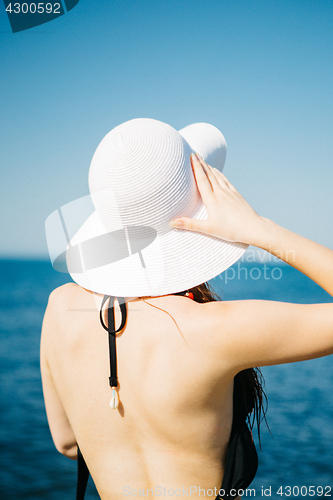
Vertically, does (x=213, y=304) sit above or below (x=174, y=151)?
below

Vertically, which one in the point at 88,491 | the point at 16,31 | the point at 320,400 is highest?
Answer: the point at 16,31

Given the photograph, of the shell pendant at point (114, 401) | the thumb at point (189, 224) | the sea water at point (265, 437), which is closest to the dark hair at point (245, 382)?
the thumb at point (189, 224)

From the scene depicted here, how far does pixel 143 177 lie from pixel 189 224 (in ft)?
0.69

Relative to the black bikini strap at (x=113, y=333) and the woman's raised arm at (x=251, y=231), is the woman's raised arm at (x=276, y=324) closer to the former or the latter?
the woman's raised arm at (x=251, y=231)

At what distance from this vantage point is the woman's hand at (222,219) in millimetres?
1188

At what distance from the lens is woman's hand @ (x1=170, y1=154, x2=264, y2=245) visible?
1188mm

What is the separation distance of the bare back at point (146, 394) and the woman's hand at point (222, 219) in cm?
25

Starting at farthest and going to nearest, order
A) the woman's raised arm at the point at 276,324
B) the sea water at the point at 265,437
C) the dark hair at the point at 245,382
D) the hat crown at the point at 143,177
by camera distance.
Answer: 1. the sea water at the point at 265,437
2. the dark hair at the point at 245,382
3. the hat crown at the point at 143,177
4. the woman's raised arm at the point at 276,324

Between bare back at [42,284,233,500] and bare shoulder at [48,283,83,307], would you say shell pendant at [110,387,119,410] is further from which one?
bare shoulder at [48,283,83,307]

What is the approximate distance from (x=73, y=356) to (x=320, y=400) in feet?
30.2

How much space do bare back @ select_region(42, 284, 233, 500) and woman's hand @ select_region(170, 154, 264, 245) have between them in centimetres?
25

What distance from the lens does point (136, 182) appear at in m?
1.11

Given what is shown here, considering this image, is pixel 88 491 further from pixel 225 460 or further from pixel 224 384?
pixel 224 384

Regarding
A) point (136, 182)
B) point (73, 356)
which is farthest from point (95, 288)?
point (136, 182)
